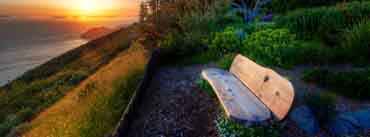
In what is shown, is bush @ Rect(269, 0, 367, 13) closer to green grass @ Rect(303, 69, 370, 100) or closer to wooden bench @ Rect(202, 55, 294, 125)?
green grass @ Rect(303, 69, 370, 100)

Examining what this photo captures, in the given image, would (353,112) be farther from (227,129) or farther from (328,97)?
(227,129)

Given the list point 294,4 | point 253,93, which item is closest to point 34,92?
point 253,93

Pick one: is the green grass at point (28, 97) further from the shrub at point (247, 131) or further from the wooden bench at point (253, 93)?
the shrub at point (247, 131)

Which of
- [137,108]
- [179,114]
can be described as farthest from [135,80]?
[179,114]

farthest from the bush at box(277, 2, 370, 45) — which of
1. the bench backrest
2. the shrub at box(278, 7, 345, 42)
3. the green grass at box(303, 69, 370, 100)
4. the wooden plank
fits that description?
the wooden plank

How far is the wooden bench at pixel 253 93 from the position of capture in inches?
81.2

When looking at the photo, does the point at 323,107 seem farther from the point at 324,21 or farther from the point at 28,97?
the point at 28,97

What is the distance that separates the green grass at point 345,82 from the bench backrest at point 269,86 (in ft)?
4.31

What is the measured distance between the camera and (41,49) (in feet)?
56.6

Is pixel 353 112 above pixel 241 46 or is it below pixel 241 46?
below

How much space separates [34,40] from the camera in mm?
20344

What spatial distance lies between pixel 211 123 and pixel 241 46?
9.51 ft

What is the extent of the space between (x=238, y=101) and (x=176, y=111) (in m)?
1.01

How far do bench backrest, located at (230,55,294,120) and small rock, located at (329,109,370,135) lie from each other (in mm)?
897
